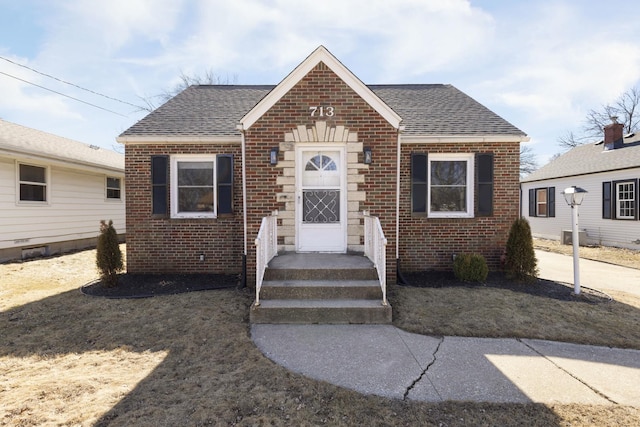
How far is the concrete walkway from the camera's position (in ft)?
9.99

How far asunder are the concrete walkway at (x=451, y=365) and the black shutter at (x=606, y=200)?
1184 centimetres

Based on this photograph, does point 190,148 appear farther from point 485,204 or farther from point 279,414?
point 485,204

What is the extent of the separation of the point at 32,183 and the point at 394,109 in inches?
438

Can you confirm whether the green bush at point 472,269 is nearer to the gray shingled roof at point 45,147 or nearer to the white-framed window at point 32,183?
the gray shingled roof at point 45,147

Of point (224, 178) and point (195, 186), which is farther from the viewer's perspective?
point (195, 186)

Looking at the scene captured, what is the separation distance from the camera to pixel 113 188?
13.2m

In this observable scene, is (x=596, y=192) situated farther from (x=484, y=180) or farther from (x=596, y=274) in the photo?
(x=484, y=180)

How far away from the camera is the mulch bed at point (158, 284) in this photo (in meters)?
6.19

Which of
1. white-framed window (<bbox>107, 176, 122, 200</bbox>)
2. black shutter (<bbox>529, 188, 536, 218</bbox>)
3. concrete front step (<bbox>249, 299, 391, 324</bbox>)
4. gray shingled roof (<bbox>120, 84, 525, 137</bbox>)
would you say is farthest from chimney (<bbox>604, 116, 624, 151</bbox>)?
white-framed window (<bbox>107, 176, 122, 200</bbox>)

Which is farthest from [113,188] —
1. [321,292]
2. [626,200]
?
[626,200]

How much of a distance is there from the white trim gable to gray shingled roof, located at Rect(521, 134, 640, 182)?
11.2m

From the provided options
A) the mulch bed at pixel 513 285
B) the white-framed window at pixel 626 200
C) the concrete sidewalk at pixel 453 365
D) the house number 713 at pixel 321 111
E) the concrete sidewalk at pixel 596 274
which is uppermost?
the house number 713 at pixel 321 111

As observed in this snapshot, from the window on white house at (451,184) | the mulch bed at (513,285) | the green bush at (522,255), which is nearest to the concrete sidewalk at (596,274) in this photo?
the mulch bed at (513,285)

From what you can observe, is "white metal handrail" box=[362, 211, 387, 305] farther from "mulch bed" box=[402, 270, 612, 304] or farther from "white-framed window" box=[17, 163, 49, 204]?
"white-framed window" box=[17, 163, 49, 204]
